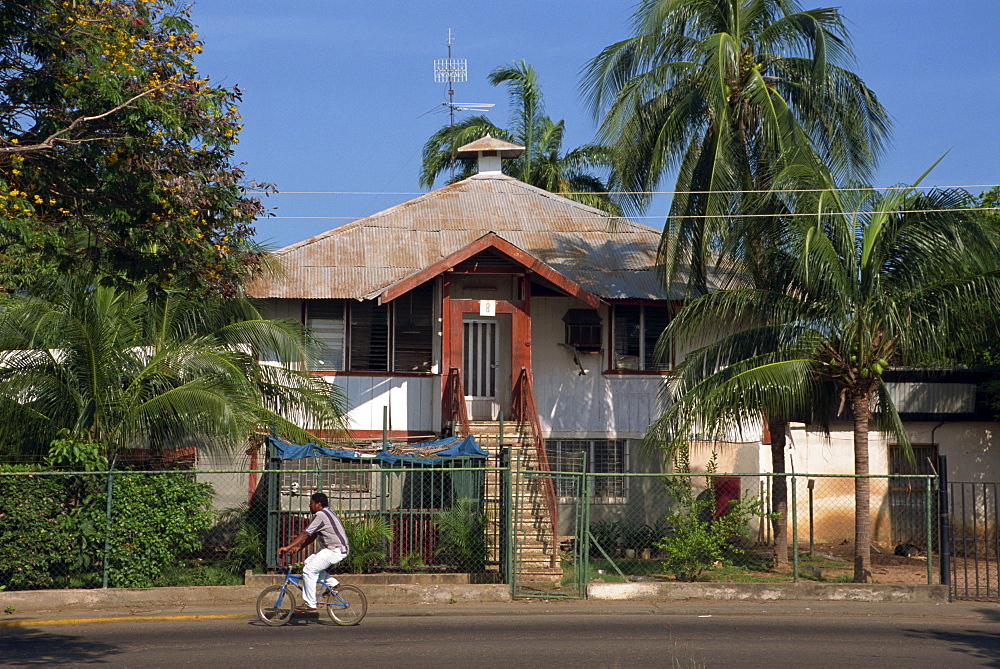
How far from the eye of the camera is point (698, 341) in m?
20.3

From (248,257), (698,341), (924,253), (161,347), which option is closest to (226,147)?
(248,257)

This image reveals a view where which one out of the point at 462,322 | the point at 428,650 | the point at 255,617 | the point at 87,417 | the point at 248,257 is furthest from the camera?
the point at 462,322

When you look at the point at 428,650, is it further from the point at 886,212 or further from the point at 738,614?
the point at 886,212

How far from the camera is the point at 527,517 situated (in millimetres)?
16984

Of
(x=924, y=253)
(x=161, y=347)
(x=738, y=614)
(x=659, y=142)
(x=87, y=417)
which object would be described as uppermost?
(x=659, y=142)

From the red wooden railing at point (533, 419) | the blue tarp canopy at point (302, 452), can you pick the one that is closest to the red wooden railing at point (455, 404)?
the red wooden railing at point (533, 419)

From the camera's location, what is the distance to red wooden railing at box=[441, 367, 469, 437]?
18172 millimetres

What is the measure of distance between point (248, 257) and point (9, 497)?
193 inches

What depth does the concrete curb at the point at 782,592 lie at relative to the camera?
14.4m

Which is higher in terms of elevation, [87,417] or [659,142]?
[659,142]

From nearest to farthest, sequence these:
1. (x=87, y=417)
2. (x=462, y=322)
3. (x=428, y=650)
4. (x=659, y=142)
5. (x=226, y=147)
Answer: (x=428, y=650), (x=226, y=147), (x=87, y=417), (x=659, y=142), (x=462, y=322)

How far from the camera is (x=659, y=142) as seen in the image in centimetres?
1839

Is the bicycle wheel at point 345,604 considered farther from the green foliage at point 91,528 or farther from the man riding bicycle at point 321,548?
the green foliage at point 91,528

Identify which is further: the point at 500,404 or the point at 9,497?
the point at 500,404
